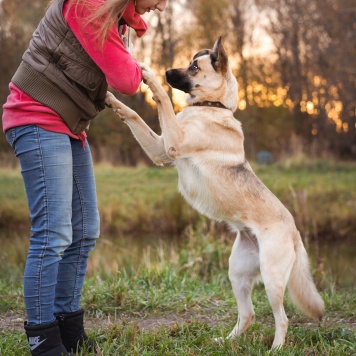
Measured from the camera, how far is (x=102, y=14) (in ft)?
8.21

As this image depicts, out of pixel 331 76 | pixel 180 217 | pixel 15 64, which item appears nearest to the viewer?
pixel 180 217

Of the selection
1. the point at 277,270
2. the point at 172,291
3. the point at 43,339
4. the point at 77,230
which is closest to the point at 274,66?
the point at 172,291

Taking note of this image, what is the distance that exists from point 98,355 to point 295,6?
15.2m

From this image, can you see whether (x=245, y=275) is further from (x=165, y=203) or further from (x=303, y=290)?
(x=165, y=203)

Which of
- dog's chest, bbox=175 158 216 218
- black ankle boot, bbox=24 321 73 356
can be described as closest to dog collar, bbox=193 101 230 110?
dog's chest, bbox=175 158 216 218

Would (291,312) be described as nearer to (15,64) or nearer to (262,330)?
(262,330)

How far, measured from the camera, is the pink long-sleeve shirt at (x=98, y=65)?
101 inches

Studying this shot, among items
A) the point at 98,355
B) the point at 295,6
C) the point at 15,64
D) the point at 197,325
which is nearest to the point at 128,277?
the point at 197,325

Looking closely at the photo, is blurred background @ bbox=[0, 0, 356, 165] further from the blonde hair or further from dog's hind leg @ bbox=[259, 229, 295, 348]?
the blonde hair

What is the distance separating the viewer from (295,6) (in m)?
16.3

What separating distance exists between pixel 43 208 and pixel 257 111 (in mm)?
15857

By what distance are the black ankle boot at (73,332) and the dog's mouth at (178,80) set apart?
1.70 metres

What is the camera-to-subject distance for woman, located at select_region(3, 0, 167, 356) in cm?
258

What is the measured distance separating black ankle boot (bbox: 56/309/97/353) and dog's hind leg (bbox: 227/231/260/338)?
108 cm
